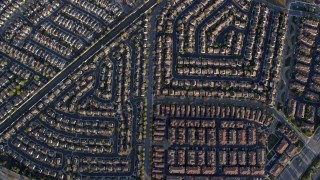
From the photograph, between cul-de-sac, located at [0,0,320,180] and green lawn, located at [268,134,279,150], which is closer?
cul-de-sac, located at [0,0,320,180]

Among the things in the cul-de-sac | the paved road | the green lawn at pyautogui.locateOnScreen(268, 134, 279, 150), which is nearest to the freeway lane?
the cul-de-sac

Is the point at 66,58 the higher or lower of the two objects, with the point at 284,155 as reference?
higher

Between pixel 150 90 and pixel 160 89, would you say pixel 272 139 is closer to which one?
pixel 160 89

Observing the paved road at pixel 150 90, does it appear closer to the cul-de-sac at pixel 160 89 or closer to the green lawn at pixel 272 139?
the cul-de-sac at pixel 160 89

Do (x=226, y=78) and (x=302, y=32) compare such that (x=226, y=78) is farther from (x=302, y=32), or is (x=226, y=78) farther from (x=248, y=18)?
(x=302, y=32)

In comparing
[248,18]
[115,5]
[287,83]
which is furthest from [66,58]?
[287,83]

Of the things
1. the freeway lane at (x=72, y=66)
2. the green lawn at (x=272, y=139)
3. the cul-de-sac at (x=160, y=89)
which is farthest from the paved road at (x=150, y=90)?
the green lawn at (x=272, y=139)

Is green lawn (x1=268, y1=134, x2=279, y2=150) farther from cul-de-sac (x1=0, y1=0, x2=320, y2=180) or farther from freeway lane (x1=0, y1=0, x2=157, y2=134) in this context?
freeway lane (x1=0, y1=0, x2=157, y2=134)
